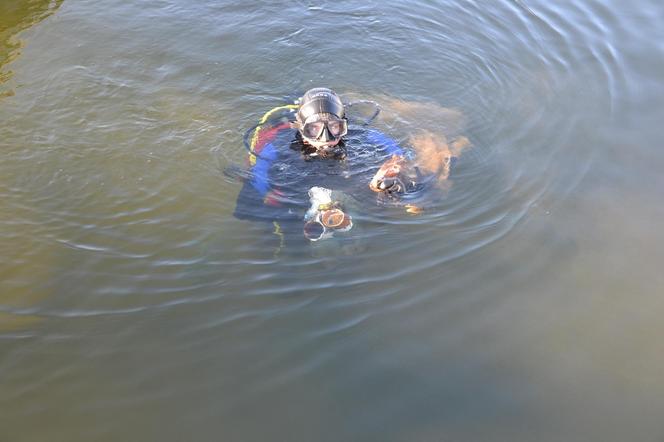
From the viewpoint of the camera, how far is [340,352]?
14.6ft

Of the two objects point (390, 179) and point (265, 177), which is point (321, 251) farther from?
point (265, 177)

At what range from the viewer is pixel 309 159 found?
6461 mm

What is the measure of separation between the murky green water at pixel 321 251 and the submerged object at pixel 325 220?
19 centimetres

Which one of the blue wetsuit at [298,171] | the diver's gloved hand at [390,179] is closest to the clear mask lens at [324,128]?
the blue wetsuit at [298,171]

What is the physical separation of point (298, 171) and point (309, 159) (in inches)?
8.2

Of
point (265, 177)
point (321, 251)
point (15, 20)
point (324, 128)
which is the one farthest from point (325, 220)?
point (15, 20)

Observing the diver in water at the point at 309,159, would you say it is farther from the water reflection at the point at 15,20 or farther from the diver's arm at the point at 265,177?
the water reflection at the point at 15,20

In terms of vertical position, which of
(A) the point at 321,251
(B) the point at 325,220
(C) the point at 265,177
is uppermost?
(C) the point at 265,177

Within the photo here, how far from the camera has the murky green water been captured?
162 inches

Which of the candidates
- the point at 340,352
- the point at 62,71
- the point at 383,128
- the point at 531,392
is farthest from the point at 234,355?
the point at 62,71

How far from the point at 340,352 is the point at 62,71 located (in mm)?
5278

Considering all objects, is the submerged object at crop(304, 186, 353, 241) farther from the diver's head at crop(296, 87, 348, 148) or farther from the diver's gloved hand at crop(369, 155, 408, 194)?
the diver's head at crop(296, 87, 348, 148)

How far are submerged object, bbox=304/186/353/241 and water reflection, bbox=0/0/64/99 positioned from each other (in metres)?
4.35

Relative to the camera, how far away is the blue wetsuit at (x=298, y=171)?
19.1 feet
